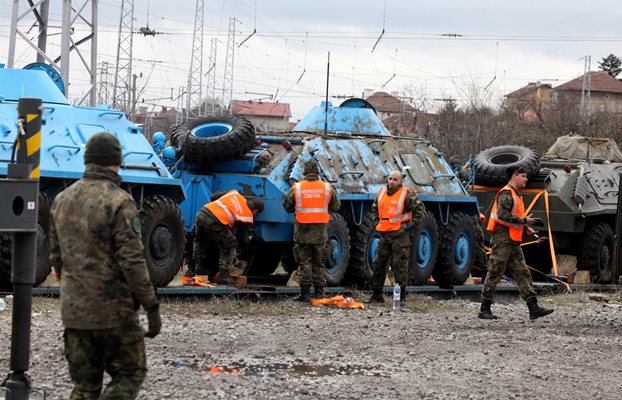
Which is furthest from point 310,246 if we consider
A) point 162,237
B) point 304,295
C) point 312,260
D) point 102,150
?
point 102,150

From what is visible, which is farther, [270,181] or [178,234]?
[270,181]

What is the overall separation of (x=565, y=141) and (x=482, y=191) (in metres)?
4.30

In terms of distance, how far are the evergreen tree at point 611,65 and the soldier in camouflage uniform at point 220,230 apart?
8075 centimetres

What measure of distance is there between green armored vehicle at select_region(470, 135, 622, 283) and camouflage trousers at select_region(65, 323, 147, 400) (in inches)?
620

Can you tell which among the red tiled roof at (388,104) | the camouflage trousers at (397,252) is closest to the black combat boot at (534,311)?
the camouflage trousers at (397,252)

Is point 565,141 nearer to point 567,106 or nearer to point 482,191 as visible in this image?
point 482,191

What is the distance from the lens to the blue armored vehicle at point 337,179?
17.1 meters

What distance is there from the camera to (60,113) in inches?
580

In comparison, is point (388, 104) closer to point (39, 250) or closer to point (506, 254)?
point (506, 254)

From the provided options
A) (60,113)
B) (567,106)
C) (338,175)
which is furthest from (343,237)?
(567,106)

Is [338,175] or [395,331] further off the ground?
[338,175]

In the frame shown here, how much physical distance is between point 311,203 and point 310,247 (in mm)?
569

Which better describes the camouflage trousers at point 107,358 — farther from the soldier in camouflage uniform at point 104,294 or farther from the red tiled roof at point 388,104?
the red tiled roof at point 388,104

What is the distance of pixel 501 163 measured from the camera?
22.9 m
